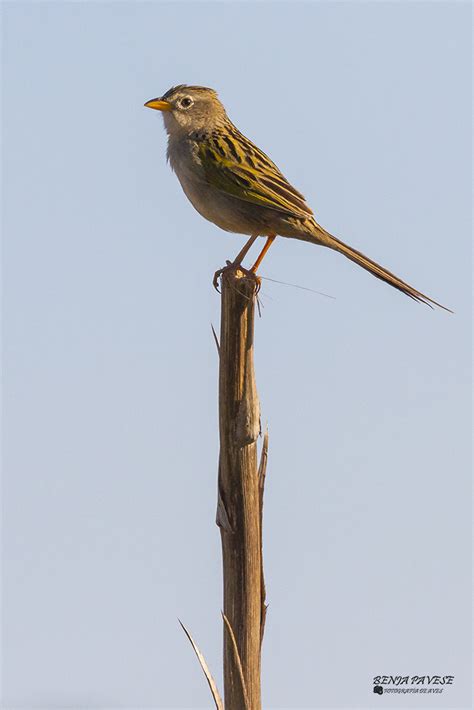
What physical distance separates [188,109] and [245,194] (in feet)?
5.22

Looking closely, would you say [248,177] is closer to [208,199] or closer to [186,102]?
[208,199]

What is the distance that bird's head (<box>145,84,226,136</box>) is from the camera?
28.1 feet

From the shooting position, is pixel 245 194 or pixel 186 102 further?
pixel 186 102

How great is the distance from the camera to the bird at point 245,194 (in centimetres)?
746

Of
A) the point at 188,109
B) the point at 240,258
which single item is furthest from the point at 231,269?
the point at 188,109

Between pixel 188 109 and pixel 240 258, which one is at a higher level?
pixel 188 109

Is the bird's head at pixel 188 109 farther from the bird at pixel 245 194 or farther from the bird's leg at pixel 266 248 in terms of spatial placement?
the bird's leg at pixel 266 248

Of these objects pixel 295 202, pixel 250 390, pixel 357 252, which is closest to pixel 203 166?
pixel 295 202

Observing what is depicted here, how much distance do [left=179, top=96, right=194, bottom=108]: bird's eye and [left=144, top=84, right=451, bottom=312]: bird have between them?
43 centimetres

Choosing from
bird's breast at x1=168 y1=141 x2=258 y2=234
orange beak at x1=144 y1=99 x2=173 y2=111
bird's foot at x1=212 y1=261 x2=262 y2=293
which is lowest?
bird's foot at x1=212 y1=261 x2=262 y2=293

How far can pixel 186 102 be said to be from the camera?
8.74 meters

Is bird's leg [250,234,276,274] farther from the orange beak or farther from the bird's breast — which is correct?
the orange beak

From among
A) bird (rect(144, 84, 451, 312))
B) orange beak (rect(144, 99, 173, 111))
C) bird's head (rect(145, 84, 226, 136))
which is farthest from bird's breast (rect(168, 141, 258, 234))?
orange beak (rect(144, 99, 173, 111))

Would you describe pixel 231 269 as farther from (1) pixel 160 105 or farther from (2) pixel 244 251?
(1) pixel 160 105
